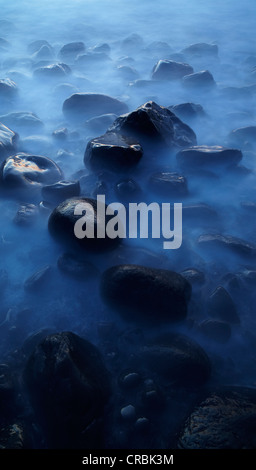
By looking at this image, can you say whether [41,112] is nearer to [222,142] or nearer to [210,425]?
[222,142]

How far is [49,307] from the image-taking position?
271cm

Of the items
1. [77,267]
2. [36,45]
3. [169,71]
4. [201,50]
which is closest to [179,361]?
[77,267]

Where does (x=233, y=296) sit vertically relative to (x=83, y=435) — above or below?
above

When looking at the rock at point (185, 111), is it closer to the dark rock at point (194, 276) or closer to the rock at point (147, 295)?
the dark rock at point (194, 276)

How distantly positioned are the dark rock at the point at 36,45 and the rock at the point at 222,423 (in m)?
9.49

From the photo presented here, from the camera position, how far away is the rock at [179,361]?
7.15 ft

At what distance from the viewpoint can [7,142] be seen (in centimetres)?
434

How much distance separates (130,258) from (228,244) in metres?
1.02

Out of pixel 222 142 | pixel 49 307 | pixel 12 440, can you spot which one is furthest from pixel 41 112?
pixel 12 440

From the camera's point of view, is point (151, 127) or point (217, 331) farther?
point (151, 127)

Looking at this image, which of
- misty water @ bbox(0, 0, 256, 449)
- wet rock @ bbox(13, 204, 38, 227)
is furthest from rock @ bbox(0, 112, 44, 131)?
wet rock @ bbox(13, 204, 38, 227)

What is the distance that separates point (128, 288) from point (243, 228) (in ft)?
5.56

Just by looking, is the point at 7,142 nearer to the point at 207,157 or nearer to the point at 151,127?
the point at 151,127

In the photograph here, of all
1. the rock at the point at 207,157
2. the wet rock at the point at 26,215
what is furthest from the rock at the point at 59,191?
the rock at the point at 207,157
